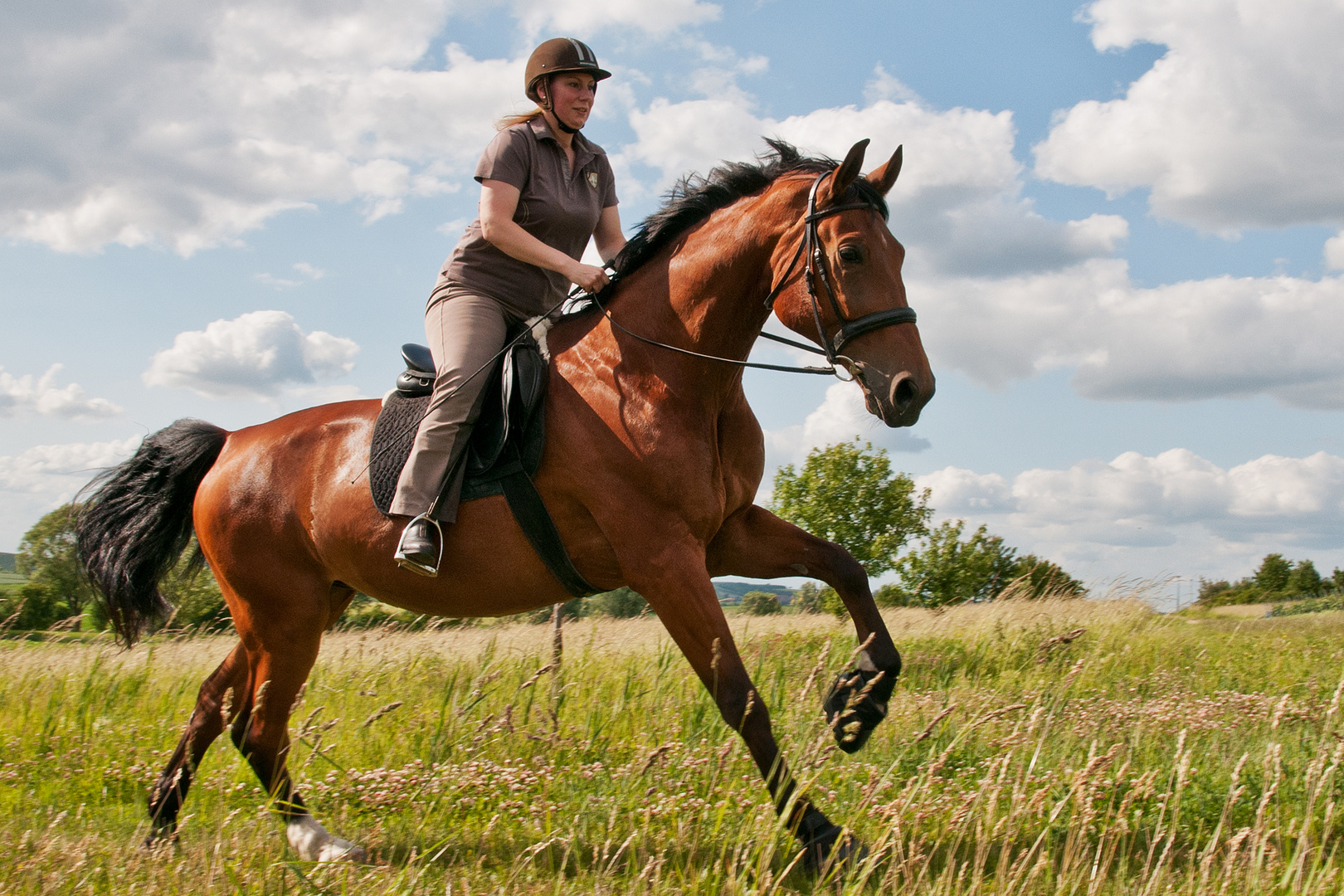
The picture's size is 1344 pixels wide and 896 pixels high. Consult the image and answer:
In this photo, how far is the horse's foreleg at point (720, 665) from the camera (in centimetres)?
349

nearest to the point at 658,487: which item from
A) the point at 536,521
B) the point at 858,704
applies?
the point at 536,521

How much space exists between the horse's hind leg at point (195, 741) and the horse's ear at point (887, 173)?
389cm

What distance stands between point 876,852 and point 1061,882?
60cm

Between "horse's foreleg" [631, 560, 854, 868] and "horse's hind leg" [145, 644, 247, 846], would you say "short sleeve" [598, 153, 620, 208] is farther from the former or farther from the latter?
"horse's hind leg" [145, 644, 247, 846]

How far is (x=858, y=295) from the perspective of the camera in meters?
3.73

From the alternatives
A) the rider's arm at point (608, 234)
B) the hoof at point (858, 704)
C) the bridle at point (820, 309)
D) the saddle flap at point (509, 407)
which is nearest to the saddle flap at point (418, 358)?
the saddle flap at point (509, 407)

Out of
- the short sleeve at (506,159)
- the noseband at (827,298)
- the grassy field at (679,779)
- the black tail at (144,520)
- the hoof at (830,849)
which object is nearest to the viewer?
the grassy field at (679,779)

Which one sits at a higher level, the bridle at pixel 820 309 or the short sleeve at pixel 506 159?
the short sleeve at pixel 506 159

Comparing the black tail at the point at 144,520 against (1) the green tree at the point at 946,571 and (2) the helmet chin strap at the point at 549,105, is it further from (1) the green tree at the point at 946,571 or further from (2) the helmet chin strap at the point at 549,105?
(1) the green tree at the point at 946,571

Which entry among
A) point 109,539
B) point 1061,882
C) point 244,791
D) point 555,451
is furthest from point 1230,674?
point 109,539

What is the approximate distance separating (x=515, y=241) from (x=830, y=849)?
299 cm

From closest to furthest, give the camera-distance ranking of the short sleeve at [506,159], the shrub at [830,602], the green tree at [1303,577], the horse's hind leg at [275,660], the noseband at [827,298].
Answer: the noseband at [827,298], the short sleeve at [506,159], the horse's hind leg at [275,660], the shrub at [830,602], the green tree at [1303,577]

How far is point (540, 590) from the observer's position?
14.1 feet

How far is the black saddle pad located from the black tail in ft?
5.85
